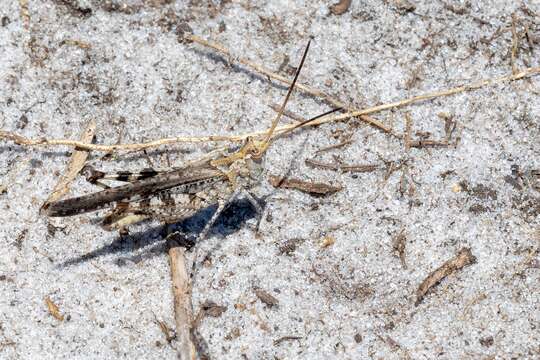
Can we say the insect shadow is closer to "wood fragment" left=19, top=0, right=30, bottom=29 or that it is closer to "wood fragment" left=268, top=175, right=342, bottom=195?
"wood fragment" left=268, top=175, right=342, bottom=195

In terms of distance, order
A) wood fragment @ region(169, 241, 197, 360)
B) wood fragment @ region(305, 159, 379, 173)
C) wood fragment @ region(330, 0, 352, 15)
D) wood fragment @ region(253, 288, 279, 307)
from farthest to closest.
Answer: wood fragment @ region(330, 0, 352, 15)
wood fragment @ region(305, 159, 379, 173)
wood fragment @ region(253, 288, 279, 307)
wood fragment @ region(169, 241, 197, 360)

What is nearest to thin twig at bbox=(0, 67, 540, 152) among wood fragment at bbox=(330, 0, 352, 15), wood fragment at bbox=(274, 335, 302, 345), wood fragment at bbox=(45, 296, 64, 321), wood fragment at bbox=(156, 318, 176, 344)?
wood fragment at bbox=(330, 0, 352, 15)

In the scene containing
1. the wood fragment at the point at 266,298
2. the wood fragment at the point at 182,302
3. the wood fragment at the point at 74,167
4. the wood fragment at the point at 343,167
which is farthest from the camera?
the wood fragment at the point at 343,167

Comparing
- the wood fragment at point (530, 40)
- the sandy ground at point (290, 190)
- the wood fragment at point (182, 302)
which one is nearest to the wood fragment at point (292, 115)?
the sandy ground at point (290, 190)

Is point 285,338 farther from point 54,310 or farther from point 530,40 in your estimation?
point 530,40

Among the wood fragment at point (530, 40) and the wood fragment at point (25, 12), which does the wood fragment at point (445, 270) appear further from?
the wood fragment at point (25, 12)

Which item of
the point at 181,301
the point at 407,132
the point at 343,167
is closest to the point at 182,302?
the point at 181,301
